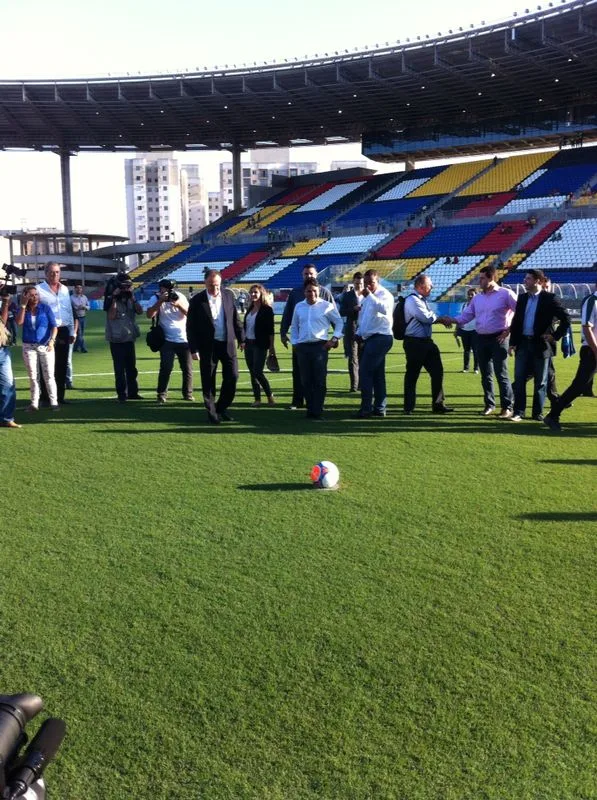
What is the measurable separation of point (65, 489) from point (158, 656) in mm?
2933

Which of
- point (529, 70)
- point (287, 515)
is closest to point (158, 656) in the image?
point (287, 515)

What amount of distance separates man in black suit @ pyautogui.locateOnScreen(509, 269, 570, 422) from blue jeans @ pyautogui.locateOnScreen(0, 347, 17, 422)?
6.05 m

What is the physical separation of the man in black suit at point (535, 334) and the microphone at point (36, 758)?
767 cm

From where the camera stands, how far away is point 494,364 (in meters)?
9.30

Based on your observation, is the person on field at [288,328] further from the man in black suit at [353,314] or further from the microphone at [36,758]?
the microphone at [36,758]

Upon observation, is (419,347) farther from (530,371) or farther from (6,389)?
(6,389)

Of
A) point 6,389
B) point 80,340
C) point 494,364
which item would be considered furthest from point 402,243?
point 6,389

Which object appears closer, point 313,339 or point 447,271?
point 313,339

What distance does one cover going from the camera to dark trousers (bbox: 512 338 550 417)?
8875 millimetres

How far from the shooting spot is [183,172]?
554ft

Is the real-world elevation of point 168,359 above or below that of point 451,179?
below

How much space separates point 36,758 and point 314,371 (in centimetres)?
727

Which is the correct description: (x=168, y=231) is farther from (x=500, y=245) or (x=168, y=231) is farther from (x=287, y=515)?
(x=287, y=515)

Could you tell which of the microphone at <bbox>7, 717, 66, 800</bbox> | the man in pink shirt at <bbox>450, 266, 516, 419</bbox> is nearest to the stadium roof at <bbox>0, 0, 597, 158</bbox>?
the man in pink shirt at <bbox>450, 266, 516, 419</bbox>
